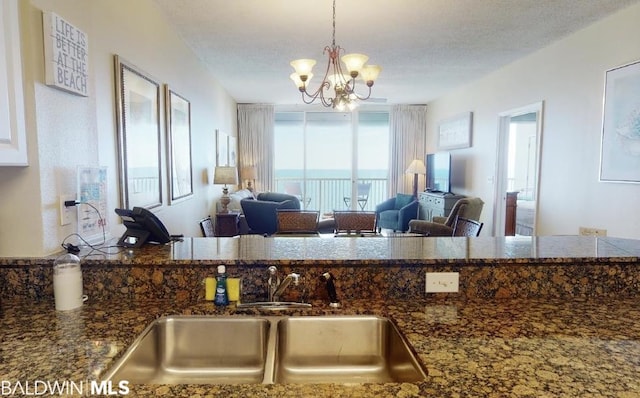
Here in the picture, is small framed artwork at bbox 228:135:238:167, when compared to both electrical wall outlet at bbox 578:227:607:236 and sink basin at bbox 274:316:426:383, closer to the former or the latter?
electrical wall outlet at bbox 578:227:607:236

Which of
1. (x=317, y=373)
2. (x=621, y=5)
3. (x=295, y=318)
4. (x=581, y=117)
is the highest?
(x=621, y=5)

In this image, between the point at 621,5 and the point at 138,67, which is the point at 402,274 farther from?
the point at 621,5

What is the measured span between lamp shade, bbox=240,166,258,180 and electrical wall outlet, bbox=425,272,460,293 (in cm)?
602

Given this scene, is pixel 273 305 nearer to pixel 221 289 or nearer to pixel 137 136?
pixel 221 289

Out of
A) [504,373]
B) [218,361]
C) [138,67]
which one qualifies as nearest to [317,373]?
[218,361]

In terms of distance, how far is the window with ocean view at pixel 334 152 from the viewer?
25.2 ft

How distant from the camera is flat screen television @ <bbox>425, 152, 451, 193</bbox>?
6055mm

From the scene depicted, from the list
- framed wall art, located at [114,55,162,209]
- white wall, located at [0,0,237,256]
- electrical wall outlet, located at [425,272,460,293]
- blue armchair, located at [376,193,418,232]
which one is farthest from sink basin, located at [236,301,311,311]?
blue armchair, located at [376,193,418,232]

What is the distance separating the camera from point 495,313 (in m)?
1.14

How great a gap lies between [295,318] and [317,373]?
175mm

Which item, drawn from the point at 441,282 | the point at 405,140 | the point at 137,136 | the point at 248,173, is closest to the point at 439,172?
the point at 405,140

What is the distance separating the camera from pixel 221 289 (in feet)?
3.90

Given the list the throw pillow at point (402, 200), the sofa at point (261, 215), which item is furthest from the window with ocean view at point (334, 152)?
the sofa at point (261, 215)

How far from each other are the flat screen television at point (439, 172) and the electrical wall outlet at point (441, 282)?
16.6ft
